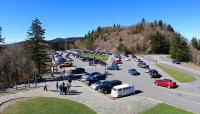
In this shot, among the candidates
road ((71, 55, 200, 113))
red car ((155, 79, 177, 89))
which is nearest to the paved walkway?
road ((71, 55, 200, 113))

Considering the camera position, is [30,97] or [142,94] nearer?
[30,97]

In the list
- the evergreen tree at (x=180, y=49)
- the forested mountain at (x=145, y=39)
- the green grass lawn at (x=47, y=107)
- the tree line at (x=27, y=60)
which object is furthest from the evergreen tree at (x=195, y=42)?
the green grass lawn at (x=47, y=107)

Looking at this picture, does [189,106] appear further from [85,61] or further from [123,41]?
[123,41]

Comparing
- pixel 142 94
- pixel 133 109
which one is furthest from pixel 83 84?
pixel 133 109

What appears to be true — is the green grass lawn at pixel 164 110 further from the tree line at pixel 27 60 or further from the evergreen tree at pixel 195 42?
the evergreen tree at pixel 195 42

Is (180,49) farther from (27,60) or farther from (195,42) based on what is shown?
(27,60)

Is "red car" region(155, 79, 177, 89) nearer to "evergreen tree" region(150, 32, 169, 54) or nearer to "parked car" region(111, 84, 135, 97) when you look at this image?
"parked car" region(111, 84, 135, 97)

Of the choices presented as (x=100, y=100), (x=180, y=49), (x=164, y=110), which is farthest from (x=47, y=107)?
(x=180, y=49)

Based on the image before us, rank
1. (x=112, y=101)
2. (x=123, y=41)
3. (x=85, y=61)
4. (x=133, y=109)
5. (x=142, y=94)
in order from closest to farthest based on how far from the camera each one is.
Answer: (x=133, y=109) → (x=112, y=101) → (x=142, y=94) → (x=85, y=61) → (x=123, y=41)
